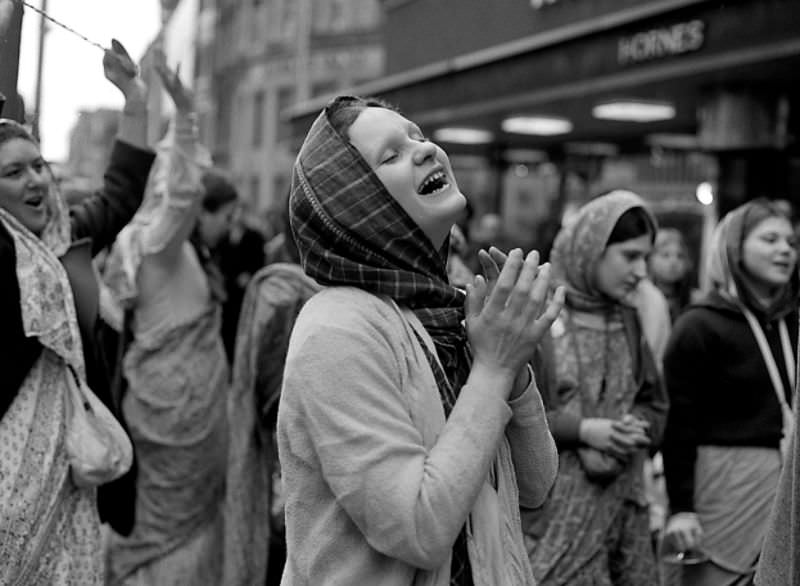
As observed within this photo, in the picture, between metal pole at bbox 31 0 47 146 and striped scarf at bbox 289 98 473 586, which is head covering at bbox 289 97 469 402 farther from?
metal pole at bbox 31 0 47 146

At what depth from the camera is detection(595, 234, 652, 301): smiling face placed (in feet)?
14.2

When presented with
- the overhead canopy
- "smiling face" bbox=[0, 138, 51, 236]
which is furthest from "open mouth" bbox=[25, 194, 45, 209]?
the overhead canopy

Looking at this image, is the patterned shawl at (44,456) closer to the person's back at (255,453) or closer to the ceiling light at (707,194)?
the person's back at (255,453)

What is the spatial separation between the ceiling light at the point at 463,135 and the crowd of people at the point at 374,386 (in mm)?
6794

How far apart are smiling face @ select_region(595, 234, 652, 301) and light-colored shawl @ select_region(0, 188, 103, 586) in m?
1.73

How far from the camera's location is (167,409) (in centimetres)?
555

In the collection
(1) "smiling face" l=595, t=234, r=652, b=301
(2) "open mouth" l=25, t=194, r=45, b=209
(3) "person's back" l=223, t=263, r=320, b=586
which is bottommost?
(3) "person's back" l=223, t=263, r=320, b=586

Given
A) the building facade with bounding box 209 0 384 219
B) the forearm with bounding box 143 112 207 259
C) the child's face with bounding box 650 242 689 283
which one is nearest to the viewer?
the forearm with bounding box 143 112 207 259

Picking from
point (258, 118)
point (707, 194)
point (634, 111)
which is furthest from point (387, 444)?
point (258, 118)

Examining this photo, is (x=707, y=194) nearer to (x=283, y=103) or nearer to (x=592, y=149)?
(x=592, y=149)

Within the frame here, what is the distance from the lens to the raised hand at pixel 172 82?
5.03 metres

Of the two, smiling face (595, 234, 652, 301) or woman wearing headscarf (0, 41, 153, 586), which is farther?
smiling face (595, 234, 652, 301)

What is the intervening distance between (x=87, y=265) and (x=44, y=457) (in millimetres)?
719

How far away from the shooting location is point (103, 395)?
390cm
